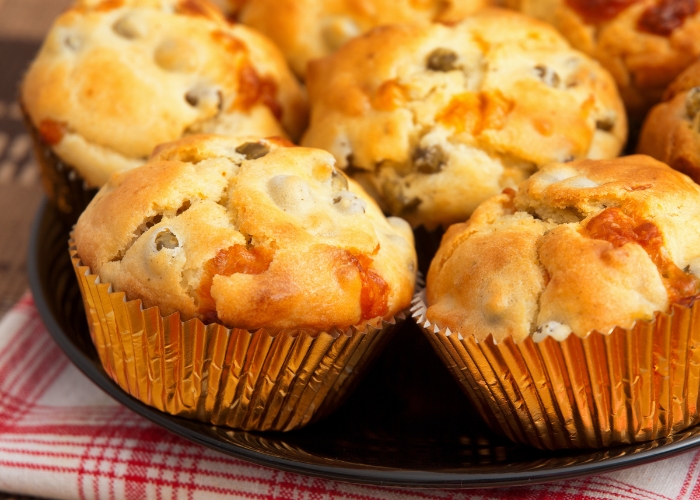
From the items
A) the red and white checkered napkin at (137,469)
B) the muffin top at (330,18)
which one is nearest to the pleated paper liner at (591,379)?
the red and white checkered napkin at (137,469)

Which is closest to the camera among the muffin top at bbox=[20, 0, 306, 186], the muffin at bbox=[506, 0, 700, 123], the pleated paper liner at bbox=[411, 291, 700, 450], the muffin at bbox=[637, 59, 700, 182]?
the pleated paper liner at bbox=[411, 291, 700, 450]

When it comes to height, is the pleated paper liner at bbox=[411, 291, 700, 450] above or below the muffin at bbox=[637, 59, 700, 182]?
below

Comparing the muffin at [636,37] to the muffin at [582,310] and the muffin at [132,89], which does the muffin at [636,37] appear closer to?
the muffin at [582,310]

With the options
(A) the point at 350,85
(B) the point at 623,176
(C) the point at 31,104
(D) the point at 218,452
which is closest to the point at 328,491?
(D) the point at 218,452

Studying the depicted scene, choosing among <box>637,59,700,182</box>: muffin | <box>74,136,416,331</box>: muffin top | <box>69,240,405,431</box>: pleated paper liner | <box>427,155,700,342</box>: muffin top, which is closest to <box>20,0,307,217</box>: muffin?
<box>74,136,416,331</box>: muffin top

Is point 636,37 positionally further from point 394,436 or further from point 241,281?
point 241,281

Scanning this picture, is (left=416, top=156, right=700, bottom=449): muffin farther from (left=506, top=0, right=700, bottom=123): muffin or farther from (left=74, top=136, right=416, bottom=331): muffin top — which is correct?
(left=506, top=0, right=700, bottom=123): muffin
